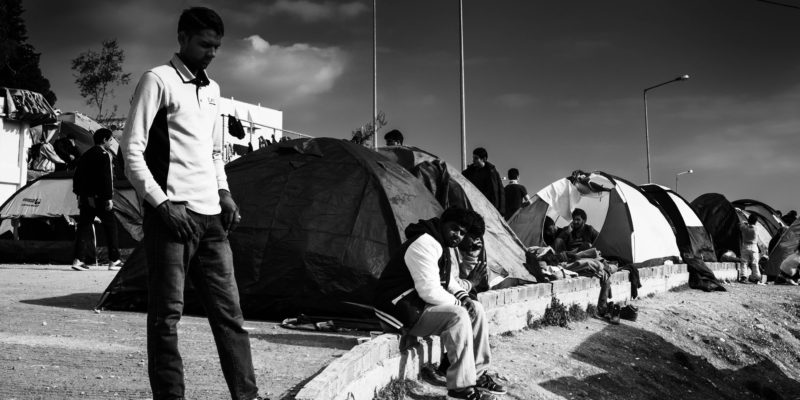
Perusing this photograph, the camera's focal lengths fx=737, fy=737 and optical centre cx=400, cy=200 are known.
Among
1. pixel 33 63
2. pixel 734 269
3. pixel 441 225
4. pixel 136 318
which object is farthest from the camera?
pixel 33 63

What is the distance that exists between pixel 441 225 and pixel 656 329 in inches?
241

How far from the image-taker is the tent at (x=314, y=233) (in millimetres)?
7227

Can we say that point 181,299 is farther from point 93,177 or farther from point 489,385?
point 93,177

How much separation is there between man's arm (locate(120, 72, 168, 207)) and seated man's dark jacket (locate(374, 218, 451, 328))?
259 cm

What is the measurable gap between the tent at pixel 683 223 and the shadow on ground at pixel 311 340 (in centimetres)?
1195

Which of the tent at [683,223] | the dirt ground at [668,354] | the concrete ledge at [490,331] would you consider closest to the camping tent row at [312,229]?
the concrete ledge at [490,331]

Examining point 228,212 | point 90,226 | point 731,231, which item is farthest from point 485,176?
point 731,231

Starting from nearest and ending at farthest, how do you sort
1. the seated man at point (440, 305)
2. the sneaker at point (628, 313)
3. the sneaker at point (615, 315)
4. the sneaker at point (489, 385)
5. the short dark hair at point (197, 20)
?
the short dark hair at point (197, 20) → the seated man at point (440, 305) → the sneaker at point (489, 385) → the sneaker at point (615, 315) → the sneaker at point (628, 313)

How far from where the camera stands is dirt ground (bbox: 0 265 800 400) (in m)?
4.62

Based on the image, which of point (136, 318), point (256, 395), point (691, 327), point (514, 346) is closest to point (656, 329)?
point (691, 327)

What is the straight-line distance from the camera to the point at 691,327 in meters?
11.3

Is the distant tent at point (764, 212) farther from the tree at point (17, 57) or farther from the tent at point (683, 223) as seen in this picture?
the tree at point (17, 57)

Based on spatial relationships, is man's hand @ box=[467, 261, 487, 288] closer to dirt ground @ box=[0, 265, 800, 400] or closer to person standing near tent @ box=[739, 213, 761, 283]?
dirt ground @ box=[0, 265, 800, 400]

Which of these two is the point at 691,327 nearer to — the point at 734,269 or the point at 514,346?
the point at 514,346
